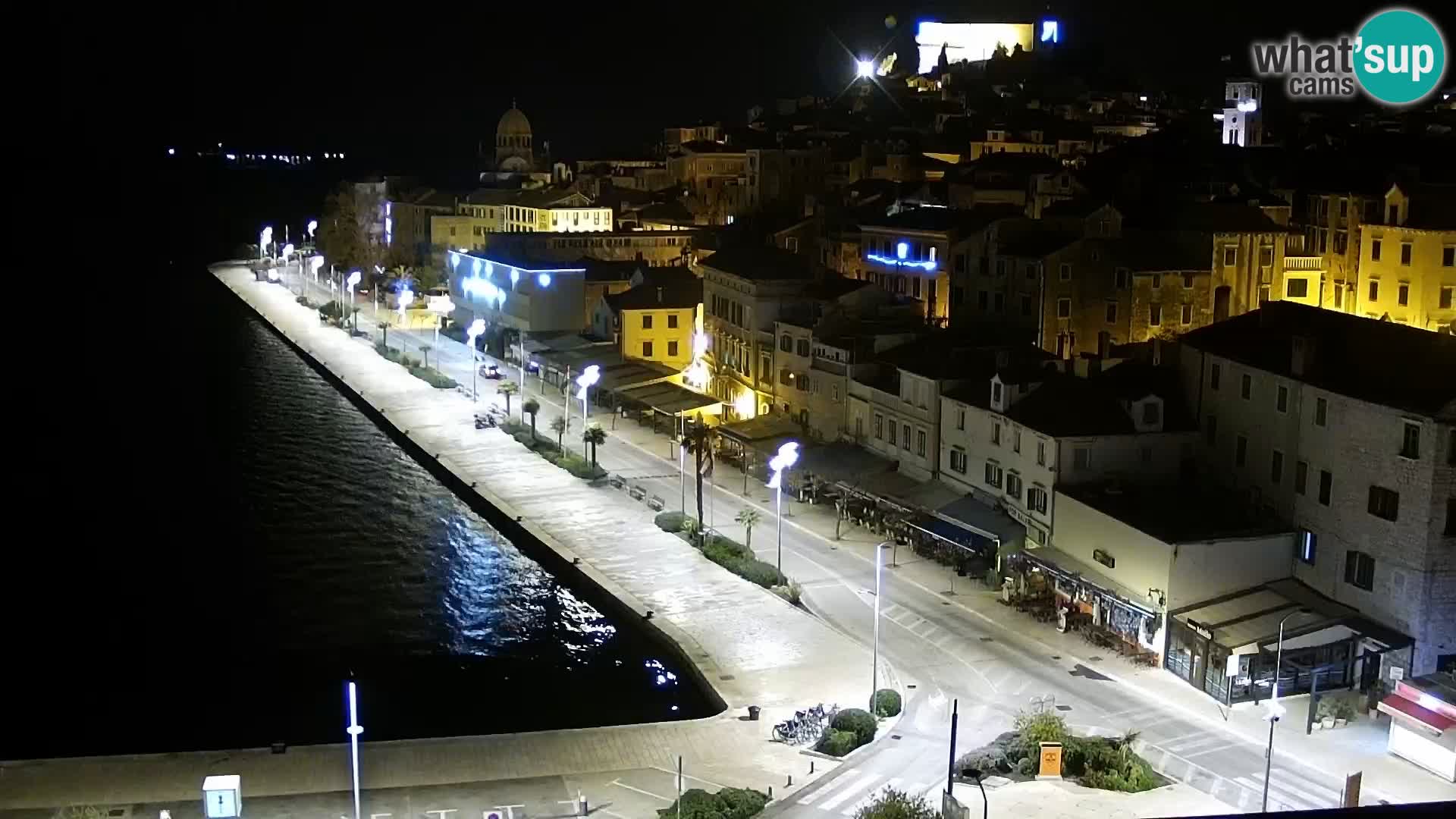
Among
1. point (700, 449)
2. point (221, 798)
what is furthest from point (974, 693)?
point (700, 449)

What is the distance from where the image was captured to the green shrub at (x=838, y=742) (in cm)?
2725

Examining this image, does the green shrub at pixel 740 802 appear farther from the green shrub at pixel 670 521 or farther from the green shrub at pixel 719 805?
the green shrub at pixel 670 521

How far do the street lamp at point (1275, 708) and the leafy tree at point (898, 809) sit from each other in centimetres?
546

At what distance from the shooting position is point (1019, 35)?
137375 millimetres

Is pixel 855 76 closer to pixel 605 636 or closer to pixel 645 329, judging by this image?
pixel 645 329

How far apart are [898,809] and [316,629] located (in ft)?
68.8

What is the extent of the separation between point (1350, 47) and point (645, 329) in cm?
3005

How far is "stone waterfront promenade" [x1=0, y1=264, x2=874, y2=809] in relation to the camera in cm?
2603

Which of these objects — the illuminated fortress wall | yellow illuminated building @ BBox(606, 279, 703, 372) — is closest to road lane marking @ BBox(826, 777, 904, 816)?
yellow illuminated building @ BBox(606, 279, 703, 372)

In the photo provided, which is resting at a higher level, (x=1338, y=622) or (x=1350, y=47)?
(x=1350, y=47)

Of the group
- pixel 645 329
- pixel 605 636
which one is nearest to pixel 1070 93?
pixel 645 329

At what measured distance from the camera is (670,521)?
142ft

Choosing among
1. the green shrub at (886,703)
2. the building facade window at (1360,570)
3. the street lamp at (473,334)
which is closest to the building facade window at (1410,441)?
the building facade window at (1360,570)

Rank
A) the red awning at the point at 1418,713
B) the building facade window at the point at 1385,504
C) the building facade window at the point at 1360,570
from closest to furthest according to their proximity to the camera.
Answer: the red awning at the point at 1418,713 → the building facade window at the point at 1385,504 → the building facade window at the point at 1360,570
